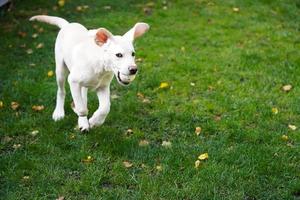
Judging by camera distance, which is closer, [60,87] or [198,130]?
[198,130]

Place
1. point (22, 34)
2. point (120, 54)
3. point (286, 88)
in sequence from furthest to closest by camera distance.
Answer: point (22, 34) < point (286, 88) < point (120, 54)

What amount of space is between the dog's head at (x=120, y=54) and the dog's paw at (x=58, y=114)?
1.44 m

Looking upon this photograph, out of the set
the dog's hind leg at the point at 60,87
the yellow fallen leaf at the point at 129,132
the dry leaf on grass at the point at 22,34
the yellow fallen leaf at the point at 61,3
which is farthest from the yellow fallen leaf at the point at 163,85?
the yellow fallen leaf at the point at 61,3

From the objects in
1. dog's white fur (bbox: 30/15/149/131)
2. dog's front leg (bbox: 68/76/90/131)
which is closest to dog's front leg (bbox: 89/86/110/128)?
dog's white fur (bbox: 30/15/149/131)

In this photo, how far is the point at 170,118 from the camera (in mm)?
6449

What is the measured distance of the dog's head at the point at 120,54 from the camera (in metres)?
4.77

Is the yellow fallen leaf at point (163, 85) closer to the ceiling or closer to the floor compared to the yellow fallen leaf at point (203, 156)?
closer to the floor

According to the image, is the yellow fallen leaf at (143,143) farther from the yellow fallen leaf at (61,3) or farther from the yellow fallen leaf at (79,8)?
the yellow fallen leaf at (61,3)

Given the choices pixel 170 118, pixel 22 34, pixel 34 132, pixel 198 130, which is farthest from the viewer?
pixel 22 34

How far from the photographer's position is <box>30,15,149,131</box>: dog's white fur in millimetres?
4859

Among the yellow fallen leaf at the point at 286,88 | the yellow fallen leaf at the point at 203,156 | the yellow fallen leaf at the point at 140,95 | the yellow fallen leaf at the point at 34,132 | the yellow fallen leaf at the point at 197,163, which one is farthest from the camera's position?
the yellow fallen leaf at the point at 286,88

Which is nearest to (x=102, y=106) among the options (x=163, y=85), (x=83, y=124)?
(x=83, y=124)

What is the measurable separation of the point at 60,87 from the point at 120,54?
162 cm

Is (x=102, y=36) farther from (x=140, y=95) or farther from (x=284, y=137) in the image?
(x=284, y=137)
